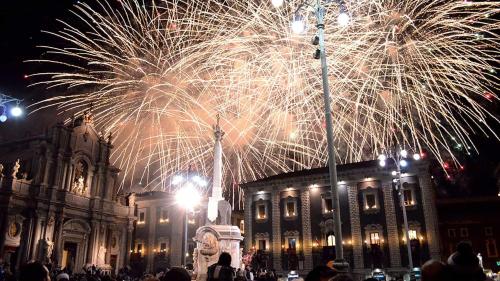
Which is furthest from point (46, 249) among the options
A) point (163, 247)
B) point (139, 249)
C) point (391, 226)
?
point (391, 226)

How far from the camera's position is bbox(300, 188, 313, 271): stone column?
1745 inches

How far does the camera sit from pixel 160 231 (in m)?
58.0

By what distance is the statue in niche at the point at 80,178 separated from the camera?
44.0 metres

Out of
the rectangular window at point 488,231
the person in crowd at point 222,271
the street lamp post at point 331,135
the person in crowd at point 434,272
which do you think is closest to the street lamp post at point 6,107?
the street lamp post at point 331,135

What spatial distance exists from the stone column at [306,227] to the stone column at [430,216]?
→ 12.2 meters

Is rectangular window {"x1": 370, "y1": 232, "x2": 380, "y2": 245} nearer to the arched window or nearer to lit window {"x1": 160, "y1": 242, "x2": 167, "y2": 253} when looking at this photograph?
the arched window

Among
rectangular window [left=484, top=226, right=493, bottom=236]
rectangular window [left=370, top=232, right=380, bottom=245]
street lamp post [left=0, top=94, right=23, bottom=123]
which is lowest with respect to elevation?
rectangular window [left=370, top=232, right=380, bottom=245]

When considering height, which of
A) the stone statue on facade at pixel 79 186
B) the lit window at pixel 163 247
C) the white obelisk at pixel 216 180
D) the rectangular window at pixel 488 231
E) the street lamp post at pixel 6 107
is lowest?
the lit window at pixel 163 247

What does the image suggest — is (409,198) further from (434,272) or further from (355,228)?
(434,272)

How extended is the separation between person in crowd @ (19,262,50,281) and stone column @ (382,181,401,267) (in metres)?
40.5

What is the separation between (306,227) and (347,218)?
480 centimetres

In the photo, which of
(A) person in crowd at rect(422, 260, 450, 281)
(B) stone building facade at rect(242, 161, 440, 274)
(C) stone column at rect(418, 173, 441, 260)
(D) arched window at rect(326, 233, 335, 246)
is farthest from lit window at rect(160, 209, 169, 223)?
(A) person in crowd at rect(422, 260, 450, 281)

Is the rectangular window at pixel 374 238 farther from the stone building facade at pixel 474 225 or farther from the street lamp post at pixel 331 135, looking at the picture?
the street lamp post at pixel 331 135

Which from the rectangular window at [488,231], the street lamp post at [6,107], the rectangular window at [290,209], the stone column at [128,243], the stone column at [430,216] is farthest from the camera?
the stone column at [128,243]
